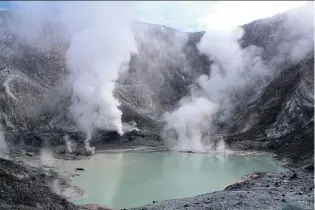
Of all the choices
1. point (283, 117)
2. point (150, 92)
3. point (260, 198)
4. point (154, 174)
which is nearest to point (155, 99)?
point (150, 92)

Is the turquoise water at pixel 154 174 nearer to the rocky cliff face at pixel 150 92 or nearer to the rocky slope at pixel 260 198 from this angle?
the rocky slope at pixel 260 198

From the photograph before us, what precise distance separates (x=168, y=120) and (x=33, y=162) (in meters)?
23.5

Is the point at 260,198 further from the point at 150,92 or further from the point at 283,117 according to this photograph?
the point at 150,92

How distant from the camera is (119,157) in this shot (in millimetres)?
44938

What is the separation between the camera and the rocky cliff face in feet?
167

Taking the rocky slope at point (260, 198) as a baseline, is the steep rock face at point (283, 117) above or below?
above

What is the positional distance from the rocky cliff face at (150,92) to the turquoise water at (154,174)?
688 cm

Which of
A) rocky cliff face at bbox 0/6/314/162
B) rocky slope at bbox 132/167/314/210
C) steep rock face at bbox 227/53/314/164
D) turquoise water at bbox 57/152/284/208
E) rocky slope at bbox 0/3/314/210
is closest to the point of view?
rocky slope at bbox 132/167/314/210

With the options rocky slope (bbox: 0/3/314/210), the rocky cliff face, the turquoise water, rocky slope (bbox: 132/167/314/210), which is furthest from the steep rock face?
rocky slope (bbox: 132/167/314/210)

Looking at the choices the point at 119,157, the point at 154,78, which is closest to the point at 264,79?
the point at 154,78

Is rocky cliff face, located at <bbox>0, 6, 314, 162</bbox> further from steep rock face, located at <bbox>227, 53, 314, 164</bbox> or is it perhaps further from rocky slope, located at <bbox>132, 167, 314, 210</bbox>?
rocky slope, located at <bbox>132, 167, 314, 210</bbox>

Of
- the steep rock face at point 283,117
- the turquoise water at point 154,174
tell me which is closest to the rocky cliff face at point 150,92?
the steep rock face at point 283,117

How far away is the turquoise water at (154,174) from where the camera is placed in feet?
96.5

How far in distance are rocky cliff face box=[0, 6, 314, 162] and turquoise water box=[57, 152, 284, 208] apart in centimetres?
688
